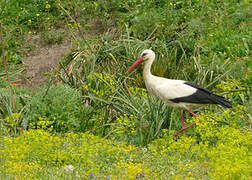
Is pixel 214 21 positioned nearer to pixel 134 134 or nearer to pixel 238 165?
pixel 134 134

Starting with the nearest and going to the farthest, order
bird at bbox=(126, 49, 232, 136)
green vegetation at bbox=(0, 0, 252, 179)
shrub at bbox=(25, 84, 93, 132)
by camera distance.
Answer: green vegetation at bbox=(0, 0, 252, 179), bird at bbox=(126, 49, 232, 136), shrub at bbox=(25, 84, 93, 132)

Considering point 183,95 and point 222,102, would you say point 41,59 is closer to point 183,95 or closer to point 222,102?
point 183,95

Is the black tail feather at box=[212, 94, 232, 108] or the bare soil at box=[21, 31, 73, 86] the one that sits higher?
the black tail feather at box=[212, 94, 232, 108]

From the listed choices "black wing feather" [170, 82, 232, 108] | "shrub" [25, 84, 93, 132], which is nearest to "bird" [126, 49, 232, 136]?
"black wing feather" [170, 82, 232, 108]

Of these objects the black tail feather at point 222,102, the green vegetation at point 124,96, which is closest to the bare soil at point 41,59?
the green vegetation at point 124,96

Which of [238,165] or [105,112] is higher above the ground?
[238,165]

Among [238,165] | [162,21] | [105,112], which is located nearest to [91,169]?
[238,165]

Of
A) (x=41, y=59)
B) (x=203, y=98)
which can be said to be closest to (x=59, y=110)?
(x=203, y=98)

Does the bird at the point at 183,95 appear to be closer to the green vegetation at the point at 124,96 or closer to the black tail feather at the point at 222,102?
the black tail feather at the point at 222,102

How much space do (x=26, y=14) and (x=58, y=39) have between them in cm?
126

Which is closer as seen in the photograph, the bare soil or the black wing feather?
the black wing feather

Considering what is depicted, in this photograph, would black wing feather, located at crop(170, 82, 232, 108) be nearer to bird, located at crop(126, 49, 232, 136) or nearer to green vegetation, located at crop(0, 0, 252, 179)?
bird, located at crop(126, 49, 232, 136)

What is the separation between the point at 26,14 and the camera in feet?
42.0

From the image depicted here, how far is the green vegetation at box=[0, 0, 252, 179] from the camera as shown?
5562 mm
